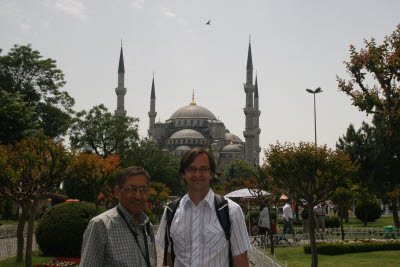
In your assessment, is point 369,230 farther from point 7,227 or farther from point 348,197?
point 7,227

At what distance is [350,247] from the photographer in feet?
45.2

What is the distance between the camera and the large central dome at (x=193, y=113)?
306 ft

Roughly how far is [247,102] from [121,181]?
62.0 m

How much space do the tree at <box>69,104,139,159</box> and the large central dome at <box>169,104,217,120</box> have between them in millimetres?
52235

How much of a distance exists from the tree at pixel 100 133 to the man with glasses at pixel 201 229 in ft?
120

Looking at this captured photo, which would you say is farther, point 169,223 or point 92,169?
point 92,169

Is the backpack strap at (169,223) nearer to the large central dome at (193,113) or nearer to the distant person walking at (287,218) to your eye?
the distant person walking at (287,218)

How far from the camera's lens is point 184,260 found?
311cm

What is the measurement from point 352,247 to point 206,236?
11952mm

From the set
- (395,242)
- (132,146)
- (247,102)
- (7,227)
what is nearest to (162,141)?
(247,102)

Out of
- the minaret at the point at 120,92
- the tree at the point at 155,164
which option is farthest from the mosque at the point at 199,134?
the tree at the point at 155,164

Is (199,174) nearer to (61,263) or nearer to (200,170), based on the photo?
(200,170)

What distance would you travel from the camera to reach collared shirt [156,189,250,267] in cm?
306

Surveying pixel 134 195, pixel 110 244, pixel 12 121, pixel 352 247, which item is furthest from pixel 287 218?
pixel 110 244
